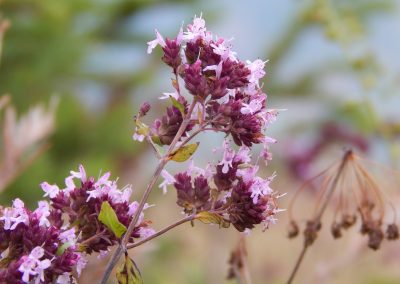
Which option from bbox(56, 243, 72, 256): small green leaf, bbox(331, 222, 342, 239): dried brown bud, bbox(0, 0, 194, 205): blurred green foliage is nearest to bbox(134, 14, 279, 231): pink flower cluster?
bbox(56, 243, 72, 256): small green leaf

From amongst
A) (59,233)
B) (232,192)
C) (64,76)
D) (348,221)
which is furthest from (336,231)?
(64,76)

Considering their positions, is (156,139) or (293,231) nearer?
(156,139)

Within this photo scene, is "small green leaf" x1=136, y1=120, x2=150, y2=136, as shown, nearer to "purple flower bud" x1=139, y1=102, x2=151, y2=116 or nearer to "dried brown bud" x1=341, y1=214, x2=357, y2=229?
"purple flower bud" x1=139, y1=102, x2=151, y2=116

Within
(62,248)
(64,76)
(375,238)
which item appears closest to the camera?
(62,248)

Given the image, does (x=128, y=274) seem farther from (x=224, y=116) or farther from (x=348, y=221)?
(x=348, y=221)

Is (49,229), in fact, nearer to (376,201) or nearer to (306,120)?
(376,201)

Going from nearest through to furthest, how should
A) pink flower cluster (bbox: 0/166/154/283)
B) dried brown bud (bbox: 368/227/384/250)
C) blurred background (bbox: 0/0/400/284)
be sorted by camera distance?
pink flower cluster (bbox: 0/166/154/283)
dried brown bud (bbox: 368/227/384/250)
blurred background (bbox: 0/0/400/284)
